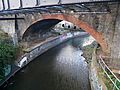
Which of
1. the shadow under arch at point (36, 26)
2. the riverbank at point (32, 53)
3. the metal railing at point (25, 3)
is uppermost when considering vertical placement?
the metal railing at point (25, 3)

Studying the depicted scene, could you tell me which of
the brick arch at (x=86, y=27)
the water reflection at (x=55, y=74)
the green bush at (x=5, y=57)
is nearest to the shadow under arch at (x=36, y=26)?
the brick arch at (x=86, y=27)

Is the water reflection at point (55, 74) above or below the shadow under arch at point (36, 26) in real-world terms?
below

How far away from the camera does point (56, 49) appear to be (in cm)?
3353

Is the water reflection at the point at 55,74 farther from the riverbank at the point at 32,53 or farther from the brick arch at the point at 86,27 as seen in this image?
the brick arch at the point at 86,27

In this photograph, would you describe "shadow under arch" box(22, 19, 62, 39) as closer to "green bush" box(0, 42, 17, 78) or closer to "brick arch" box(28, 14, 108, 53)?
"brick arch" box(28, 14, 108, 53)

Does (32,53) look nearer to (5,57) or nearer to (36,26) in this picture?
(36,26)

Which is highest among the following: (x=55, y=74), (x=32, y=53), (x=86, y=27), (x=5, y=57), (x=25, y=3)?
(x=25, y=3)

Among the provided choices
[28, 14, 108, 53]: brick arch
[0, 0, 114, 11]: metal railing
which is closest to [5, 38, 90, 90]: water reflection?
[28, 14, 108, 53]: brick arch

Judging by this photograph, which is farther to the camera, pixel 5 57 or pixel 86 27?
pixel 86 27

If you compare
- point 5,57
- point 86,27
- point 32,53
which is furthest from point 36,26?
point 86,27

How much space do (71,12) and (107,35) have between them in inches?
183

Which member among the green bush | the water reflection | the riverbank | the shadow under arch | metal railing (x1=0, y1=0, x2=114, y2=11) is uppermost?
metal railing (x1=0, y1=0, x2=114, y2=11)

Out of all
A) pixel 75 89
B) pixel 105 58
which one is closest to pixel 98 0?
pixel 105 58

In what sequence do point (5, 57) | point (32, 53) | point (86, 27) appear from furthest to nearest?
point (32, 53), point (86, 27), point (5, 57)
